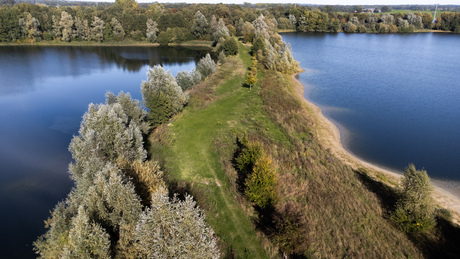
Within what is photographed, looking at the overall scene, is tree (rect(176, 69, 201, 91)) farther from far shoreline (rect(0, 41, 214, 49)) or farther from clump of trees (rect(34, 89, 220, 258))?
far shoreline (rect(0, 41, 214, 49))

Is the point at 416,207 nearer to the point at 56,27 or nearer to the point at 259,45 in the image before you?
the point at 259,45

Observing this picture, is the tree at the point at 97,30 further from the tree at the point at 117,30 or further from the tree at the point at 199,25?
the tree at the point at 199,25

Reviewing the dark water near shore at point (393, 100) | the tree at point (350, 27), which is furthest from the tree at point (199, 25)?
the tree at point (350, 27)

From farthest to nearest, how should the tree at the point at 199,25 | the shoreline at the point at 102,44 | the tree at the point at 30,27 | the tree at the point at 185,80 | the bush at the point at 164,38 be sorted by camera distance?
the tree at the point at 199,25, the bush at the point at 164,38, the shoreline at the point at 102,44, the tree at the point at 30,27, the tree at the point at 185,80

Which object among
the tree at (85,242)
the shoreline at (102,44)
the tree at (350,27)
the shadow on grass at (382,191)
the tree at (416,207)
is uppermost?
the tree at (350,27)

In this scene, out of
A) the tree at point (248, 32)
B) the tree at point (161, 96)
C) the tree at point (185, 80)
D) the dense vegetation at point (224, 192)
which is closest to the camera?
the dense vegetation at point (224, 192)

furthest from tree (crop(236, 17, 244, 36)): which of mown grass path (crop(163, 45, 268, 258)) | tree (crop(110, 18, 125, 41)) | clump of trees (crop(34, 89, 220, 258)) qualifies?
clump of trees (crop(34, 89, 220, 258))
